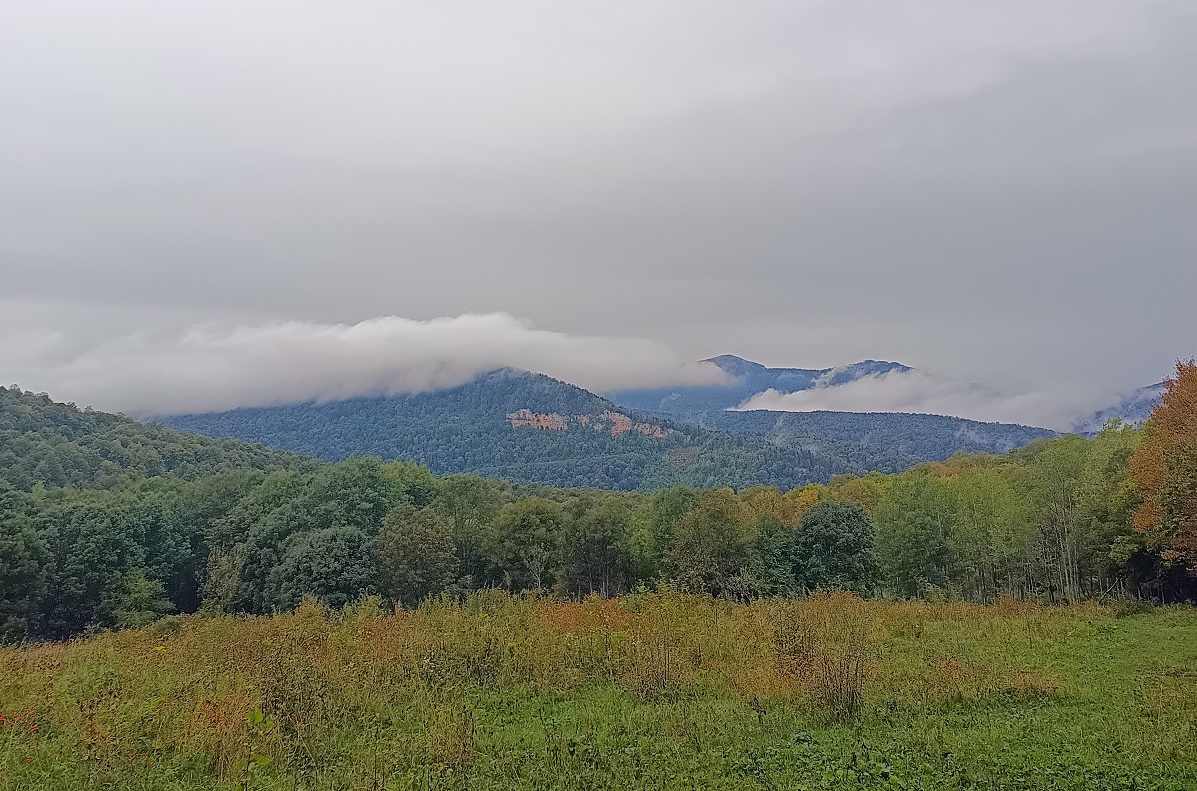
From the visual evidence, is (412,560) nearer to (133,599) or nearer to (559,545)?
(559,545)

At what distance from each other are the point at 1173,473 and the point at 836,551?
2594cm

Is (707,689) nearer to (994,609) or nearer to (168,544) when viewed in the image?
(994,609)

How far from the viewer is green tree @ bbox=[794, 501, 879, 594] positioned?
46.3 meters

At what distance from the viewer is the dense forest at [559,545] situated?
45.1 metres

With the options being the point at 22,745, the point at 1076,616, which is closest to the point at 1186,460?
the point at 1076,616

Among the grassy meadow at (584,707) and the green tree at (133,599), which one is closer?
the grassy meadow at (584,707)

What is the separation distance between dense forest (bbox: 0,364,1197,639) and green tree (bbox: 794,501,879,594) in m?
0.11

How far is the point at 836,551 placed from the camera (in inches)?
1839

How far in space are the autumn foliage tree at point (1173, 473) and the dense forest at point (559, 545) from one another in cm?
284

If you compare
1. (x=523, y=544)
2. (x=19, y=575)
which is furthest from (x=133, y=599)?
(x=523, y=544)

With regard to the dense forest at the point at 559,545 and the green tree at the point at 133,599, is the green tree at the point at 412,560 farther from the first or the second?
the green tree at the point at 133,599

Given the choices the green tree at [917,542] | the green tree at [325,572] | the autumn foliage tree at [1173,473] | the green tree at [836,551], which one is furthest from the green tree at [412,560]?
the autumn foliage tree at [1173,473]

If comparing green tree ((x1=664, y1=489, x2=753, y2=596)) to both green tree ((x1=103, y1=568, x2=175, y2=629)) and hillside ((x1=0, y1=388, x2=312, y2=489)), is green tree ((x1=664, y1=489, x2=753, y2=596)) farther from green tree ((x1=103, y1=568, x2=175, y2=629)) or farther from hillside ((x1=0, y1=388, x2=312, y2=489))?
hillside ((x1=0, y1=388, x2=312, y2=489))

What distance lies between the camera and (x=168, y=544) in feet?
194
